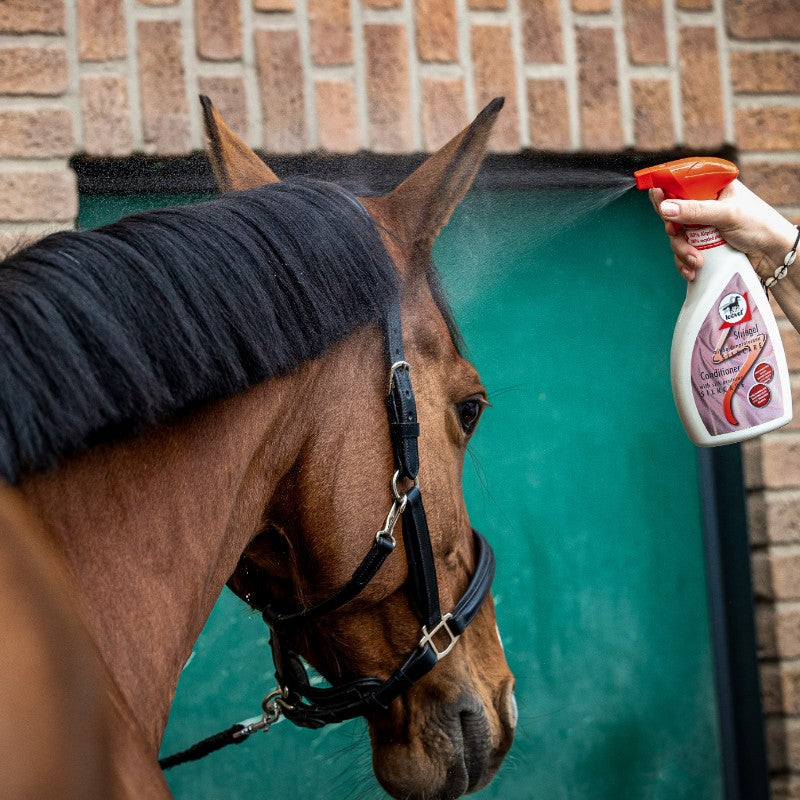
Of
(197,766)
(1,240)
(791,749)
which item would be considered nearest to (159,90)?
(1,240)

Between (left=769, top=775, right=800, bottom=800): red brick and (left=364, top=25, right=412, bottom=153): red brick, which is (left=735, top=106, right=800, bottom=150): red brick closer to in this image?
(left=364, top=25, right=412, bottom=153): red brick

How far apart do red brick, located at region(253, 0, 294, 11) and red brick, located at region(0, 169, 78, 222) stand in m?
0.58

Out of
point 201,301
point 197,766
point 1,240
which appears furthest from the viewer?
point 197,766

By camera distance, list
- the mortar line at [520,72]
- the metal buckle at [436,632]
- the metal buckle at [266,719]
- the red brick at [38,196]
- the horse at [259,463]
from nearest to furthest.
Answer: the horse at [259,463], the metal buckle at [436,632], the metal buckle at [266,719], the red brick at [38,196], the mortar line at [520,72]

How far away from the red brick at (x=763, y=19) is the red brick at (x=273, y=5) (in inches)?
44.2

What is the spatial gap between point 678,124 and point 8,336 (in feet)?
6.19

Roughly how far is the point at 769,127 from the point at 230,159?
1.52 metres

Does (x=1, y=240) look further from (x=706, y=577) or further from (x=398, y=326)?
(x=706, y=577)

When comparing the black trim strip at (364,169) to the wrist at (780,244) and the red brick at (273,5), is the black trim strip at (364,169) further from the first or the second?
the wrist at (780,244)

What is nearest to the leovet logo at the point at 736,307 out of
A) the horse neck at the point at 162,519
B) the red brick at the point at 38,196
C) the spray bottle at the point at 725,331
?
the spray bottle at the point at 725,331

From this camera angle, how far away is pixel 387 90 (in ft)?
6.84

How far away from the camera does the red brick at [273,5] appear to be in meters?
2.03

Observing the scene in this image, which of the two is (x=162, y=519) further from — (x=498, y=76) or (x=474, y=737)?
(x=498, y=76)

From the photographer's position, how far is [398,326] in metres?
1.17
